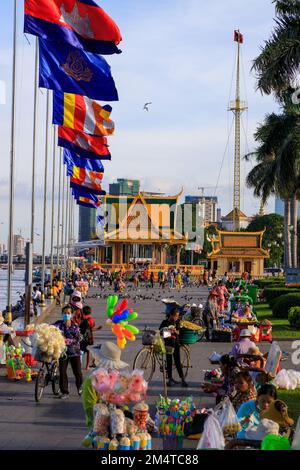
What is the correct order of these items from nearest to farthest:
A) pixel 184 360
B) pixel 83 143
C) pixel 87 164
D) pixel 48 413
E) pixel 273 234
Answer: pixel 48 413 < pixel 184 360 < pixel 83 143 < pixel 87 164 < pixel 273 234

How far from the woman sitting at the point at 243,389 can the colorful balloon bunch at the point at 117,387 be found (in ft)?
6.20

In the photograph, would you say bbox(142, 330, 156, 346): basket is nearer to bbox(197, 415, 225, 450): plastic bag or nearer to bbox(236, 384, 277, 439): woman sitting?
bbox(236, 384, 277, 439): woman sitting

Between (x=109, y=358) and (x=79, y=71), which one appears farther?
(x=79, y=71)

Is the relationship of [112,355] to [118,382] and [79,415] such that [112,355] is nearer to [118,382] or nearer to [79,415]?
[118,382]

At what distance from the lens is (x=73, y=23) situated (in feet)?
62.0

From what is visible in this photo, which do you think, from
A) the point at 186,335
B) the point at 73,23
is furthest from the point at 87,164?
the point at 186,335

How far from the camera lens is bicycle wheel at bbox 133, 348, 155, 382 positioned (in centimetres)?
1584

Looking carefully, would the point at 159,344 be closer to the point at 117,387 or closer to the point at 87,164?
the point at 117,387

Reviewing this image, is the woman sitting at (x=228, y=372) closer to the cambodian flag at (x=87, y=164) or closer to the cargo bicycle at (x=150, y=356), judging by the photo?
the cargo bicycle at (x=150, y=356)

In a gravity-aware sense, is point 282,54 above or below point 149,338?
above

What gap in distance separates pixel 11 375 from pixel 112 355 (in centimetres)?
636

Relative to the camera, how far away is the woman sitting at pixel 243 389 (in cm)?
1100

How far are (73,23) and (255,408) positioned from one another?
1127 cm

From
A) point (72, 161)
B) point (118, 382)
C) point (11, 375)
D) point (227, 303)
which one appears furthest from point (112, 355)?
point (72, 161)
